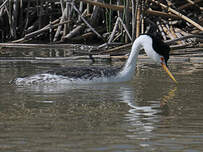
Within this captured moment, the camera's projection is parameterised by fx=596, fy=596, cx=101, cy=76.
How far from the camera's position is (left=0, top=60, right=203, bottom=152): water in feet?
16.0

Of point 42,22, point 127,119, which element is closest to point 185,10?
point 42,22

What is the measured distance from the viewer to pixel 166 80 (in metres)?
9.20

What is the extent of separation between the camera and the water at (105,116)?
16.0ft

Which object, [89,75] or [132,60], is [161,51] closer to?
[132,60]

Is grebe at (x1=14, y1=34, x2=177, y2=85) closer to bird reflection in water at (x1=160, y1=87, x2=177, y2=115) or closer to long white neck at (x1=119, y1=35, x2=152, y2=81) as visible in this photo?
long white neck at (x1=119, y1=35, x2=152, y2=81)

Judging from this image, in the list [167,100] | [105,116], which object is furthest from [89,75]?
[105,116]

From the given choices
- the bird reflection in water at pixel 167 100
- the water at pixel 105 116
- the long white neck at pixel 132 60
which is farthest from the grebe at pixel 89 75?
the bird reflection in water at pixel 167 100

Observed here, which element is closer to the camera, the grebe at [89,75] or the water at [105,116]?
the water at [105,116]

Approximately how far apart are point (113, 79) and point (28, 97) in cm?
181

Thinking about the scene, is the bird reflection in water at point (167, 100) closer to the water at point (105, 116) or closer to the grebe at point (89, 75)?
the water at point (105, 116)

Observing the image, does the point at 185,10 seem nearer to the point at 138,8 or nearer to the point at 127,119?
the point at 138,8

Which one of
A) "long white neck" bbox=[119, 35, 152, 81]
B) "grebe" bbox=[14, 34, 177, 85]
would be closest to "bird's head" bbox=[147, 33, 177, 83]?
"grebe" bbox=[14, 34, 177, 85]

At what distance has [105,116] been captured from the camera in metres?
6.16

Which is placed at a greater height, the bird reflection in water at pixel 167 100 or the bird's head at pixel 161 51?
the bird's head at pixel 161 51
